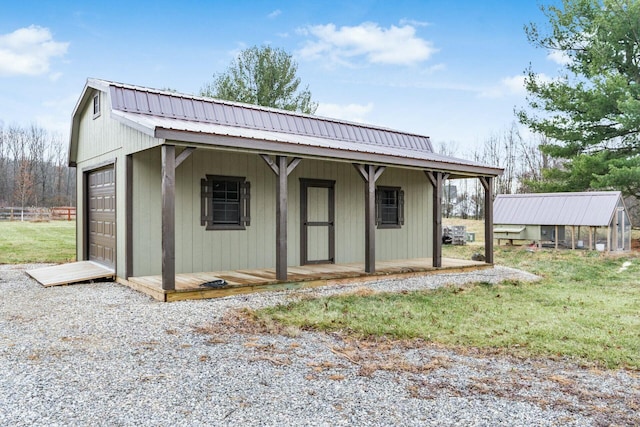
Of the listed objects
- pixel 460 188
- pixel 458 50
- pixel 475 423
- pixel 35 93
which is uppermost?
pixel 35 93

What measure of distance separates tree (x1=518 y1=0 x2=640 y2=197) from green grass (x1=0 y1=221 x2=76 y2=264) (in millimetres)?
15841

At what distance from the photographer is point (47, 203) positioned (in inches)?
1406

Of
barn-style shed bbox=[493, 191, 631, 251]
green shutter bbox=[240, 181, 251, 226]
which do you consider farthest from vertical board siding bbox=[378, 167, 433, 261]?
barn-style shed bbox=[493, 191, 631, 251]

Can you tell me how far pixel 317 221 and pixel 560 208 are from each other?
9659 millimetres

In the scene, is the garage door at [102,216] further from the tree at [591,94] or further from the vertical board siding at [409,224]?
the tree at [591,94]

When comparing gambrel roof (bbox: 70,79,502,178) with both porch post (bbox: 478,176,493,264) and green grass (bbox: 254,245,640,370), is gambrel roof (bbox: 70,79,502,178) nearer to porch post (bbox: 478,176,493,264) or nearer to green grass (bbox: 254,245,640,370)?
porch post (bbox: 478,176,493,264)

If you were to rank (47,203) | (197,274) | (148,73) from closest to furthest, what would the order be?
1. (197,274)
2. (148,73)
3. (47,203)

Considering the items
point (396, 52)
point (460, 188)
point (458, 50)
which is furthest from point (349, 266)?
point (460, 188)

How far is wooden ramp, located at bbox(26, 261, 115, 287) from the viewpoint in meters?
7.74

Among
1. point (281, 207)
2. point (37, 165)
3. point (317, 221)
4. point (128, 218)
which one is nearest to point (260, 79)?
point (317, 221)

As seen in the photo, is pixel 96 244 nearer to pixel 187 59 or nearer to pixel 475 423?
pixel 475 423

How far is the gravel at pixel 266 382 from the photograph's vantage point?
2812mm

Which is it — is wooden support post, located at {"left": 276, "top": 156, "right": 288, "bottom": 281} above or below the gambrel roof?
below

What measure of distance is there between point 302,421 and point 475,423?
98 cm
